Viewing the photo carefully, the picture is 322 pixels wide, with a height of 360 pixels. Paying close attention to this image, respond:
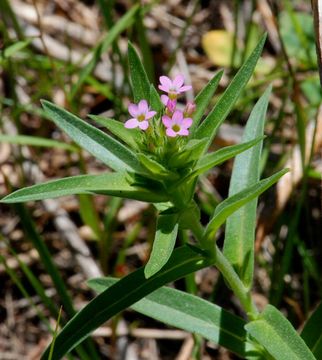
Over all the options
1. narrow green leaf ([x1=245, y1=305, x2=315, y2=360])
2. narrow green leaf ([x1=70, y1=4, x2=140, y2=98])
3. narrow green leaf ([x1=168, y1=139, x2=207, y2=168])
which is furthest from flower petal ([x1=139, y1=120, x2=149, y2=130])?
narrow green leaf ([x1=70, y1=4, x2=140, y2=98])

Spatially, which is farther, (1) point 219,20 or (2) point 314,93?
(1) point 219,20

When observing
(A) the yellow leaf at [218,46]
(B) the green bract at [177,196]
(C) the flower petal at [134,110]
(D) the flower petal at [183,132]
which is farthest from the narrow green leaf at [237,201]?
(A) the yellow leaf at [218,46]

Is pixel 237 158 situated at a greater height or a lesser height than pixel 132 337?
greater

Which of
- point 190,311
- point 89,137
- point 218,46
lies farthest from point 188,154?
point 218,46

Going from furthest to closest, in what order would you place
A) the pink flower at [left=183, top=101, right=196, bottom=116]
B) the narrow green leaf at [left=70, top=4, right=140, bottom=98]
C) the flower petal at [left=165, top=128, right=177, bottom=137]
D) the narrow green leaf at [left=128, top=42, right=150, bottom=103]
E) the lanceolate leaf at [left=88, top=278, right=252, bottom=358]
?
the narrow green leaf at [left=70, top=4, right=140, bottom=98]
the lanceolate leaf at [left=88, top=278, right=252, bottom=358]
the narrow green leaf at [left=128, top=42, right=150, bottom=103]
the pink flower at [left=183, top=101, right=196, bottom=116]
the flower petal at [left=165, top=128, right=177, bottom=137]

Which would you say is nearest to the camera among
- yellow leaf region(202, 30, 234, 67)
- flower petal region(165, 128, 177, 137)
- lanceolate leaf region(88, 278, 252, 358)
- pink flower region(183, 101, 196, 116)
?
flower petal region(165, 128, 177, 137)

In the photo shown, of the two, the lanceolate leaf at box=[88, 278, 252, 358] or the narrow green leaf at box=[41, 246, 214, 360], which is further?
the lanceolate leaf at box=[88, 278, 252, 358]

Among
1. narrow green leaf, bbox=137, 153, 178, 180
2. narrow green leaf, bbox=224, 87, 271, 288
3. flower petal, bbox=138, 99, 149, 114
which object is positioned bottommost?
narrow green leaf, bbox=224, 87, 271, 288

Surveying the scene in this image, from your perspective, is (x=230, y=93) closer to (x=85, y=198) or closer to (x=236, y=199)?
(x=236, y=199)

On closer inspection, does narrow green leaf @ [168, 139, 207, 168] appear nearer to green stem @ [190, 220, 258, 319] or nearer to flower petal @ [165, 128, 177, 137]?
flower petal @ [165, 128, 177, 137]

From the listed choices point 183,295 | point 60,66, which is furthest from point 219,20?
point 183,295
